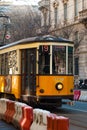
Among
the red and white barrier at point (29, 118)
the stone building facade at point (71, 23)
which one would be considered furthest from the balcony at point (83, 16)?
the red and white barrier at point (29, 118)

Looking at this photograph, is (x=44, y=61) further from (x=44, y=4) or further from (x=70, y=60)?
(x=44, y=4)

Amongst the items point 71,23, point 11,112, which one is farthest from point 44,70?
point 71,23

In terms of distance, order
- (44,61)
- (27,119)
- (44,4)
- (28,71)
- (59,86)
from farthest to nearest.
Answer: (44,4) → (28,71) → (44,61) → (59,86) → (27,119)

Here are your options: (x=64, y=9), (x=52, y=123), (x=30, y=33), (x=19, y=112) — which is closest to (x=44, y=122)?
(x=52, y=123)

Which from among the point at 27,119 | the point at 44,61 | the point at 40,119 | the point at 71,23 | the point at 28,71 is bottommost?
the point at 27,119

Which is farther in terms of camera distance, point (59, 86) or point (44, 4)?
point (44, 4)

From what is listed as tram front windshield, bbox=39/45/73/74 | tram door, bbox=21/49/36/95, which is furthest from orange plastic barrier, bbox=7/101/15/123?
tram front windshield, bbox=39/45/73/74

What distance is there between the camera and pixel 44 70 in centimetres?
1966

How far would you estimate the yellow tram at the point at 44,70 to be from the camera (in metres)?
19.5

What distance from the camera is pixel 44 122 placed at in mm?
11219

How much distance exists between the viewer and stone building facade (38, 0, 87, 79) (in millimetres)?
57125

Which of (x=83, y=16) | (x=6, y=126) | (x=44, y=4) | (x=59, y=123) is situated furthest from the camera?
(x=44, y=4)

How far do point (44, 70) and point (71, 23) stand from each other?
41737 millimetres

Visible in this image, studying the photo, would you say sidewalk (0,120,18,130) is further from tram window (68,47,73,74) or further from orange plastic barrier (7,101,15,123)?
tram window (68,47,73,74)
